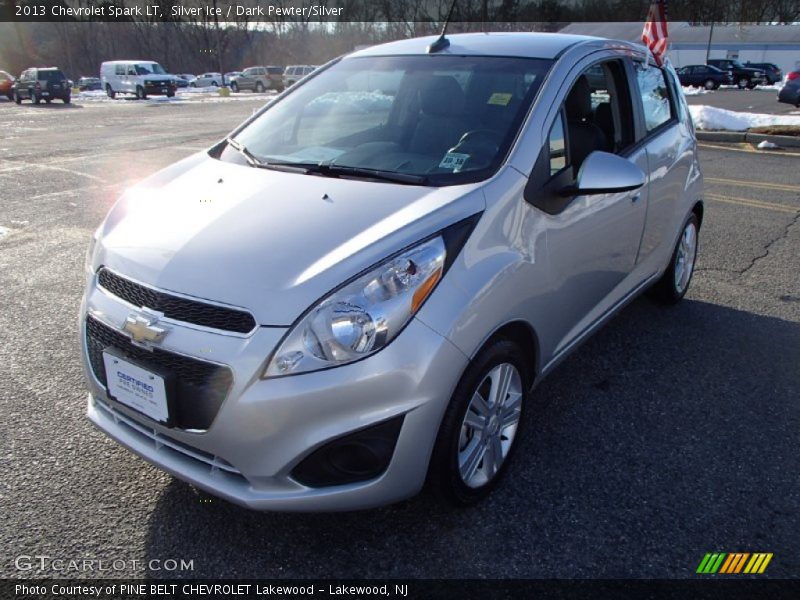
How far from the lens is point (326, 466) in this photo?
78.5 inches

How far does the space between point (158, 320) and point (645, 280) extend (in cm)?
287

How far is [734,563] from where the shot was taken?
86.9 inches

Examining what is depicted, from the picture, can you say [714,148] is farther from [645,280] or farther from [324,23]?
[324,23]

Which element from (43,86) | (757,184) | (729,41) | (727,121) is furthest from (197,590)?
(729,41)

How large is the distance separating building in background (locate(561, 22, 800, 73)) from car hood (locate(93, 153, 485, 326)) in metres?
60.9

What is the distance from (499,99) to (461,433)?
60.0 inches

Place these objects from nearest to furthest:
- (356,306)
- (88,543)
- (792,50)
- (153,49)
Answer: (356,306) < (88,543) < (792,50) < (153,49)

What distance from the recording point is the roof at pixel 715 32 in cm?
5794

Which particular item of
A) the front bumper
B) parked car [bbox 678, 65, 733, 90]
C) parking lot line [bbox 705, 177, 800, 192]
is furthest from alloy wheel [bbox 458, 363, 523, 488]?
parked car [bbox 678, 65, 733, 90]

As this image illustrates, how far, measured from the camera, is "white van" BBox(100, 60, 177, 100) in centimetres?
3469

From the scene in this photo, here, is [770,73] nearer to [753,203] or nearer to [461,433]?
[753,203]

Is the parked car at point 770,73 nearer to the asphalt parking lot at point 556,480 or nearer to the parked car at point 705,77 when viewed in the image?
the parked car at point 705,77

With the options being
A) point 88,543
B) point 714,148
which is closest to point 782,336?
point 88,543

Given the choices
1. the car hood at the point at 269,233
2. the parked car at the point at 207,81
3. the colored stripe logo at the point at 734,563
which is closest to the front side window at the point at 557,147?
the car hood at the point at 269,233
